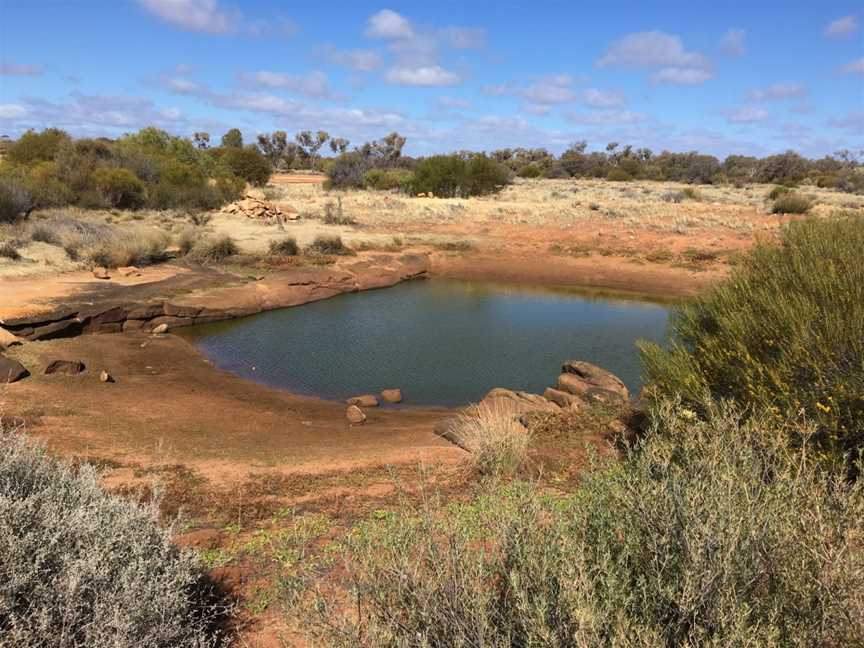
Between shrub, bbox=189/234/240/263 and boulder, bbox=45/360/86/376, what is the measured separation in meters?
11.5

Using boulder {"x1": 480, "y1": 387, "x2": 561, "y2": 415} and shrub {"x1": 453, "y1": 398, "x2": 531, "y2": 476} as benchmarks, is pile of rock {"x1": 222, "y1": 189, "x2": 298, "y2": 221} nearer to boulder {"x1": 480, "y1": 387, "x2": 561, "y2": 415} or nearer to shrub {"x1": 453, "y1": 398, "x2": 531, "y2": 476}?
boulder {"x1": 480, "y1": 387, "x2": 561, "y2": 415}

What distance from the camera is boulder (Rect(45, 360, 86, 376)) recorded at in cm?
1117

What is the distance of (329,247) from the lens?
84.1ft

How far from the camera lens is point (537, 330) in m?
17.5

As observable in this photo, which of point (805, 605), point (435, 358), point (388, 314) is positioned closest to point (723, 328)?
point (805, 605)

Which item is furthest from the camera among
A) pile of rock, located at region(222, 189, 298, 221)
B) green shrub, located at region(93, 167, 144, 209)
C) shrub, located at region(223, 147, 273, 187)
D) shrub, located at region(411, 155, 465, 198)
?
shrub, located at region(223, 147, 273, 187)

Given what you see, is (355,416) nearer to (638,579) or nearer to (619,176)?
(638,579)

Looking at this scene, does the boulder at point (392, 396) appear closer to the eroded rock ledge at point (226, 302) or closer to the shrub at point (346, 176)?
the eroded rock ledge at point (226, 302)

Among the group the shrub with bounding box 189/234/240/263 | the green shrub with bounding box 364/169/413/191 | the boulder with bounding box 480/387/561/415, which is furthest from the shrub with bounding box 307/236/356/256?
the green shrub with bounding box 364/169/413/191

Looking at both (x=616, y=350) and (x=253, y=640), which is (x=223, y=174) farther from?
(x=253, y=640)

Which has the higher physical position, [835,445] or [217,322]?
[835,445]

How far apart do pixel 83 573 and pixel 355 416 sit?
7.40 meters

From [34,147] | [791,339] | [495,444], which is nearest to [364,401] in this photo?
[495,444]

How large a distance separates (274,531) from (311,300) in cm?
1505
